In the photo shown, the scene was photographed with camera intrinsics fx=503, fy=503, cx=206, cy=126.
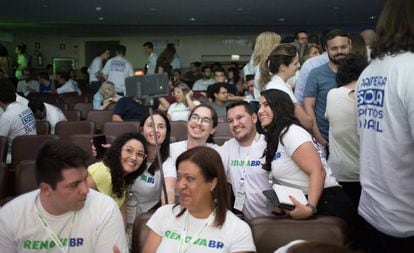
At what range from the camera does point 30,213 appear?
186 centimetres

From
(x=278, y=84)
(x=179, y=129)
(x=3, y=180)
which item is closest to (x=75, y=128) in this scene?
(x=179, y=129)

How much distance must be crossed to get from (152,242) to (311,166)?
33.8 inches

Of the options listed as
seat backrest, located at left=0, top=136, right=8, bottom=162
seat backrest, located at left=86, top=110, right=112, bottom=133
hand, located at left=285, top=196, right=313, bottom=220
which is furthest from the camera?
seat backrest, located at left=86, top=110, right=112, bottom=133

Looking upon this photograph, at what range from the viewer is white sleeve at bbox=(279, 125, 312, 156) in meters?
2.48

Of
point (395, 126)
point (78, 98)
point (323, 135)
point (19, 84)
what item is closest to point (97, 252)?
point (395, 126)

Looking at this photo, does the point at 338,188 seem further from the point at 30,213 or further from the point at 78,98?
the point at 78,98

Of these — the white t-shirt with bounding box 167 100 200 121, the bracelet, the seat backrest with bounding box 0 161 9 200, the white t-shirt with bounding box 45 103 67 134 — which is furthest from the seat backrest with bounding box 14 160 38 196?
the white t-shirt with bounding box 167 100 200 121

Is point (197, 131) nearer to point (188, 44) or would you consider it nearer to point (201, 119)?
point (201, 119)

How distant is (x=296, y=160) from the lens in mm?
2479

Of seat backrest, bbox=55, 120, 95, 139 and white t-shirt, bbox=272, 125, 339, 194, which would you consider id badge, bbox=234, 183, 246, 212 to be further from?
seat backrest, bbox=55, 120, 95, 139

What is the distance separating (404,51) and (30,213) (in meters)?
1.44

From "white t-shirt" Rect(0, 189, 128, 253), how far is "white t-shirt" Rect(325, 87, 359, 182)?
1.33 m

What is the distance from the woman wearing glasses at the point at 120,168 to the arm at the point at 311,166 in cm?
92

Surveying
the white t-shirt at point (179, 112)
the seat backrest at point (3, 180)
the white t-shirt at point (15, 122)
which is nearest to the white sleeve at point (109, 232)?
the seat backrest at point (3, 180)
